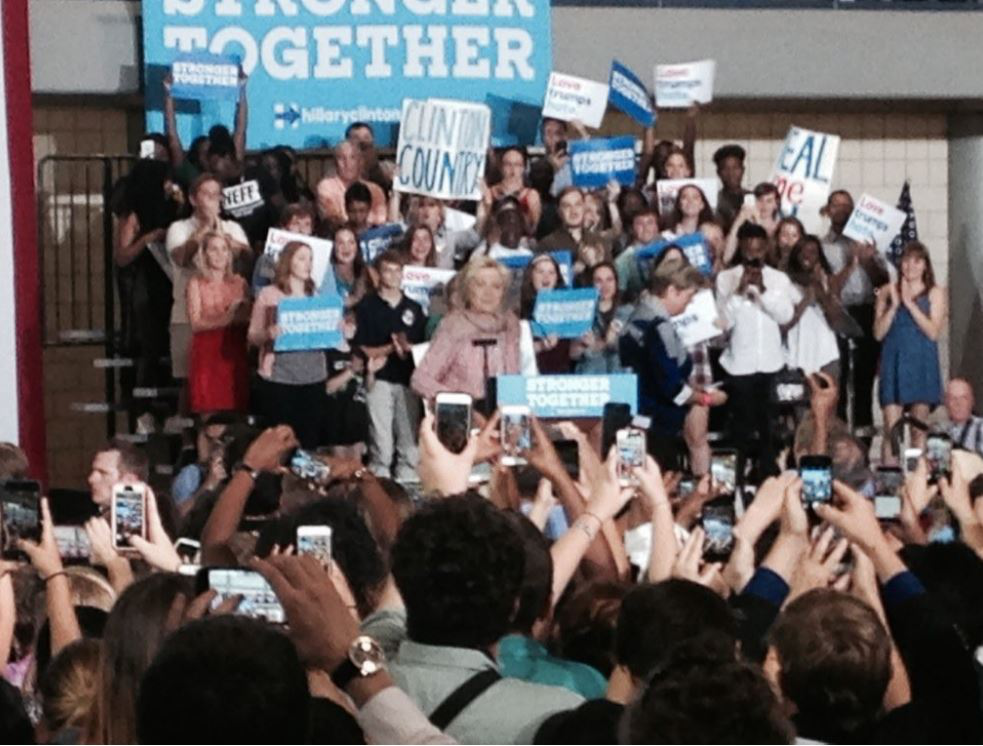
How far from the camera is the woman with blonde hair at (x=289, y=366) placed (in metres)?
14.3

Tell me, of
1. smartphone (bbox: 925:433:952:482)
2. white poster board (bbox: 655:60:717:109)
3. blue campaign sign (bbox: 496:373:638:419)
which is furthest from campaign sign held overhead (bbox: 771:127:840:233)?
smartphone (bbox: 925:433:952:482)

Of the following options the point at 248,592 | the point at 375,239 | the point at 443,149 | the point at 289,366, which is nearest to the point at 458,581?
the point at 248,592

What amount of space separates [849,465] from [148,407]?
22.3 ft

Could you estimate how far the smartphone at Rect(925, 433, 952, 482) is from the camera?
8.70 metres

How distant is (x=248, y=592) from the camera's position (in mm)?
4988

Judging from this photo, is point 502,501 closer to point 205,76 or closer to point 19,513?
point 19,513

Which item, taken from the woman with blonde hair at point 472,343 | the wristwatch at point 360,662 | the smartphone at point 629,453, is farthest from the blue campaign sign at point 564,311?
the wristwatch at point 360,662

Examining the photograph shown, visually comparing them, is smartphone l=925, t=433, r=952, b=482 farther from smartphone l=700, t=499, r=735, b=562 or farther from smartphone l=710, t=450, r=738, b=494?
smartphone l=700, t=499, r=735, b=562

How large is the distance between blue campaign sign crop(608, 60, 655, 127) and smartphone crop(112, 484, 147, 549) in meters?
10.6

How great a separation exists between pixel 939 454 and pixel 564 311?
6222mm

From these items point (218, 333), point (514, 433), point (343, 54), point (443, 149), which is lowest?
point (218, 333)

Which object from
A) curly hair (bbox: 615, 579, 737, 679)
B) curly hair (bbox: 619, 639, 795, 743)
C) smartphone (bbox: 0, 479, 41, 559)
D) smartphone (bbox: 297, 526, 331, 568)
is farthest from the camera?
smartphone (bbox: 0, 479, 41, 559)

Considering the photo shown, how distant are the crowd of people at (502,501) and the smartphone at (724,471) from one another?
7 cm

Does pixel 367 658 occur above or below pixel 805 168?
below
